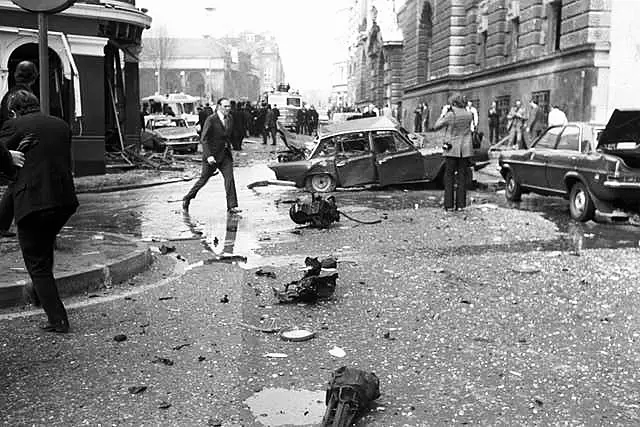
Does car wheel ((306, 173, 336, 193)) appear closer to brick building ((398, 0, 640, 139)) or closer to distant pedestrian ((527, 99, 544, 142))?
distant pedestrian ((527, 99, 544, 142))

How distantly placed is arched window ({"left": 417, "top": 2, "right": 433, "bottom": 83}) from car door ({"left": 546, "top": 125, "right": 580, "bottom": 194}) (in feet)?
113

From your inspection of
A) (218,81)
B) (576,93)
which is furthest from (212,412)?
(218,81)

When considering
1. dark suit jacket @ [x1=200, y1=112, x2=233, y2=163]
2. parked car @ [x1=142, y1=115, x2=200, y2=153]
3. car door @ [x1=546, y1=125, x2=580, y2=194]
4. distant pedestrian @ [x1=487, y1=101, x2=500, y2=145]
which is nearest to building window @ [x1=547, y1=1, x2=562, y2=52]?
distant pedestrian @ [x1=487, y1=101, x2=500, y2=145]

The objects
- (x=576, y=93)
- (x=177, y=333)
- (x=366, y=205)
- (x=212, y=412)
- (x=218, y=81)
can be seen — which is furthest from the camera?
(x=218, y=81)

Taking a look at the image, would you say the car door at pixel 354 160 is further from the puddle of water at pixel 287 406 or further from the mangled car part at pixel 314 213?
the puddle of water at pixel 287 406

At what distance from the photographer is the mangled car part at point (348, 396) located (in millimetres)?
3852

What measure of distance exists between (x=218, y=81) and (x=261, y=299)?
403 ft

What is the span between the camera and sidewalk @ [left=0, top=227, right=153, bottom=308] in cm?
647

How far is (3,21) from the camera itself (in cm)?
1692

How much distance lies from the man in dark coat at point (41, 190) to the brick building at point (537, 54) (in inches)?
790

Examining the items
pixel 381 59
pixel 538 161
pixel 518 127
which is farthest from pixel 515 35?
pixel 381 59

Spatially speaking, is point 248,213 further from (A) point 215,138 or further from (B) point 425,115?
(B) point 425,115

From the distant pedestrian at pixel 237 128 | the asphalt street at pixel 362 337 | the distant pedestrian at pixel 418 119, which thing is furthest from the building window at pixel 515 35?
the asphalt street at pixel 362 337

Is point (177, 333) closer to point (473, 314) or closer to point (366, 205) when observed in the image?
point (473, 314)
